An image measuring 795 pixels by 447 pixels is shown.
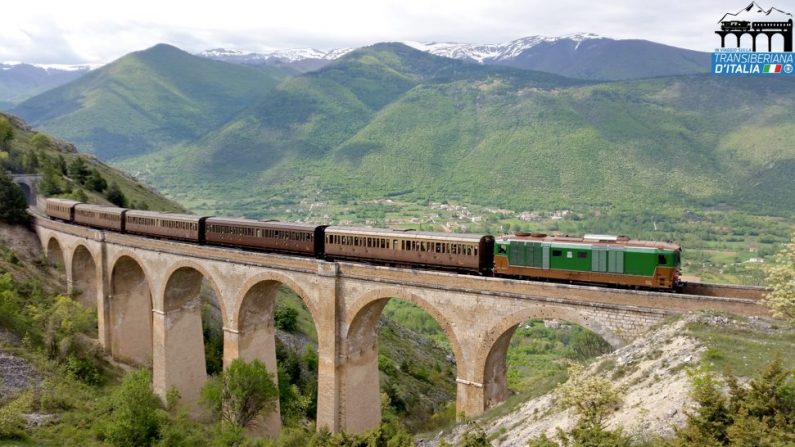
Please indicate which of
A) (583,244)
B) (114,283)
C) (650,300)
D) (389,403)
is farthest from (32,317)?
(650,300)

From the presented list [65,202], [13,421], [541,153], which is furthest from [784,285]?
[541,153]

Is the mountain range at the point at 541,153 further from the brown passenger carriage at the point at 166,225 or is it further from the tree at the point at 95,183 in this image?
the brown passenger carriage at the point at 166,225

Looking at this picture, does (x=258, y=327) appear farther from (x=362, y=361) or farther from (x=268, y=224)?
(x=362, y=361)

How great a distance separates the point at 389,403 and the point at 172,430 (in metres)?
19.0

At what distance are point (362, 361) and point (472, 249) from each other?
884cm

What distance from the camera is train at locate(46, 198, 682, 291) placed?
72.4 feet

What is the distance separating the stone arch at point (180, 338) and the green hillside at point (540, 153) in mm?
101708

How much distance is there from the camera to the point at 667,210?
385ft

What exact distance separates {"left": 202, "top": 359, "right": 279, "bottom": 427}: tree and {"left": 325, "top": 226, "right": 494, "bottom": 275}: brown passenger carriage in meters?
7.70

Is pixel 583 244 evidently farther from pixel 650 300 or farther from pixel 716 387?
pixel 716 387

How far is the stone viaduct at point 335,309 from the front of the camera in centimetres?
2205

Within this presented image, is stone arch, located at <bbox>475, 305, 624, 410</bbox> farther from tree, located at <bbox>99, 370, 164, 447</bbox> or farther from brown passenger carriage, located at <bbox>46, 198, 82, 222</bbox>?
brown passenger carriage, located at <bbox>46, 198, 82, 222</bbox>

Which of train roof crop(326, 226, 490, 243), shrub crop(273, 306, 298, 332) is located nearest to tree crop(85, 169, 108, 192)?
shrub crop(273, 306, 298, 332)

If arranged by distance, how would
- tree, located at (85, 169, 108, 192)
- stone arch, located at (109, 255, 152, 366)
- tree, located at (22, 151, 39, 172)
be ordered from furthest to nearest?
tree, located at (85, 169, 108, 192) → tree, located at (22, 151, 39, 172) → stone arch, located at (109, 255, 152, 366)
